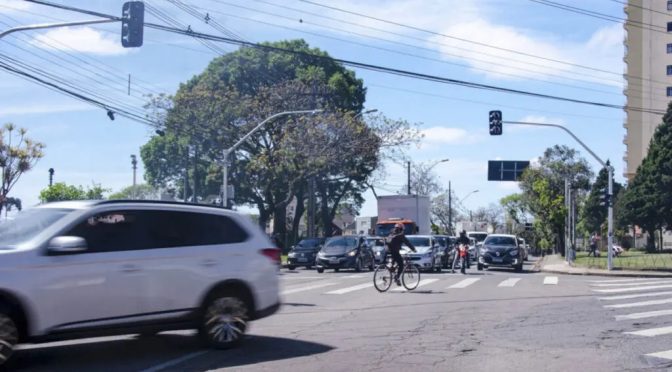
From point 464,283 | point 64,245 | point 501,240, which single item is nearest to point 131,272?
point 64,245

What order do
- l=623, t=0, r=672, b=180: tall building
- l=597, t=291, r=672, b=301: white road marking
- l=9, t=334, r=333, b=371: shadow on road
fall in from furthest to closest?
1. l=623, t=0, r=672, b=180: tall building
2. l=597, t=291, r=672, b=301: white road marking
3. l=9, t=334, r=333, b=371: shadow on road

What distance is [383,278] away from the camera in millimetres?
19422

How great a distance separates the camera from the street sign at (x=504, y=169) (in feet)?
190

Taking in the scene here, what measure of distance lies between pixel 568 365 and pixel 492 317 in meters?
4.64

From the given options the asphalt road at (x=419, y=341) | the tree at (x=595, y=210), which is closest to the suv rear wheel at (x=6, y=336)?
the asphalt road at (x=419, y=341)

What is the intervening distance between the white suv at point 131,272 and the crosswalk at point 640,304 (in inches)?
212

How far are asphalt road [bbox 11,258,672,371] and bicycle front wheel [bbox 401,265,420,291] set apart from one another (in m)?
1.89

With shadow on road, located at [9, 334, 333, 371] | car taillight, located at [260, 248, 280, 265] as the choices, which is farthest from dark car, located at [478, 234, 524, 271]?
car taillight, located at [260, 248, 280, 265]

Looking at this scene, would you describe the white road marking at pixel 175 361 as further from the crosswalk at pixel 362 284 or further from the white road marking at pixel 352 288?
the white road marking at pixel 352 288

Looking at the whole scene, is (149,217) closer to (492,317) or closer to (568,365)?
(568,365)

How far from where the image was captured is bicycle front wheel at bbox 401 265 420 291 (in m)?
19.6

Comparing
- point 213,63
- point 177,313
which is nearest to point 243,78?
point 213,63

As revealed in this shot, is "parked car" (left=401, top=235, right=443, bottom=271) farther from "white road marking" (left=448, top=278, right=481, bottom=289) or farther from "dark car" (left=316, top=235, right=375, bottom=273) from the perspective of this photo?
"white road marking" (left=448, top=278, right=481, bottom=289)

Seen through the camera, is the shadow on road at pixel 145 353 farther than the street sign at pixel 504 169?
No
